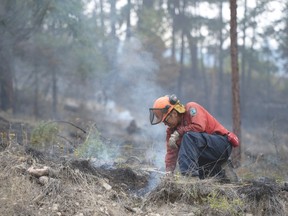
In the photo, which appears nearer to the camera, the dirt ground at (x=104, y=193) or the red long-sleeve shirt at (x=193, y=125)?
the dirt ground at (x=104, y=193)

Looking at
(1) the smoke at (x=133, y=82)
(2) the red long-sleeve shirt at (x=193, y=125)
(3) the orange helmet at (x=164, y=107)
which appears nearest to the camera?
(2) the red long-sleeve shirt at (x=193, y=125)

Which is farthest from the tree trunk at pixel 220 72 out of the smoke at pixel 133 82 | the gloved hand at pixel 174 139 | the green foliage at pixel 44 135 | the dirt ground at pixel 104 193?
the dirt ground at pixel 104 193

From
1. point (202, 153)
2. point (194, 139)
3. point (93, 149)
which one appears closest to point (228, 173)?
point (202, 153)

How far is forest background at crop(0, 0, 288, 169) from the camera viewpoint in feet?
46.2

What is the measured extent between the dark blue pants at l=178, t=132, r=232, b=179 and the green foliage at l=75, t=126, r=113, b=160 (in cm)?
140

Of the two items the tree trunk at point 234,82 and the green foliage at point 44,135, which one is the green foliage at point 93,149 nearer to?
the green foliage at point 44,135

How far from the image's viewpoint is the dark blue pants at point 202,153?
505 cm

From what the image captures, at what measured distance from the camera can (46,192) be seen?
4.51 metres

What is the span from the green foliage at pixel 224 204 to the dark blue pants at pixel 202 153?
0.41m

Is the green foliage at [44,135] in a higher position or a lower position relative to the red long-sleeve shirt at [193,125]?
lower

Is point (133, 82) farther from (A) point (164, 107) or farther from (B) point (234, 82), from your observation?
(A) point (164, 107)

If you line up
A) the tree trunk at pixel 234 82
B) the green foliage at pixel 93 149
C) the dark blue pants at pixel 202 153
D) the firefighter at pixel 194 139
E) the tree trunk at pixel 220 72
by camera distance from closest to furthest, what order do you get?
the dark blue pants at pixel 202 153 → the firefighter at pixel 194 139 → the green foliage at pixel 93 149 → the tree trunk at pixel 234 82 → the tree trunk at pixel 220 72

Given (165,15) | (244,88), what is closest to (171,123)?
(165,15)

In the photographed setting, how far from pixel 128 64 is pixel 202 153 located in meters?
16.7
